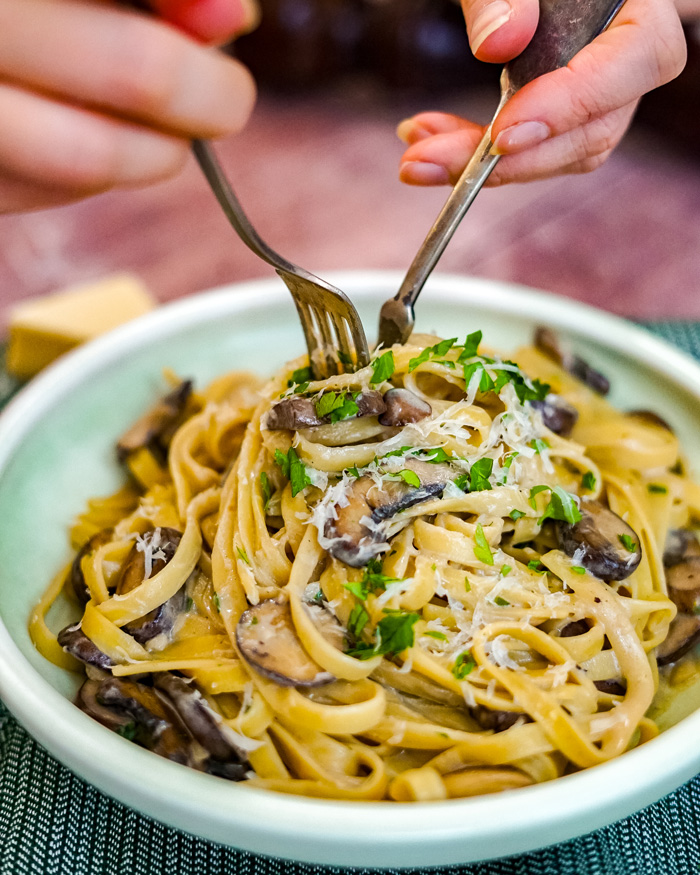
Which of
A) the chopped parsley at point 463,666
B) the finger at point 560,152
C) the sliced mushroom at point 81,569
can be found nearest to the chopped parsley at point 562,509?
the chopped parsley at point 463,666

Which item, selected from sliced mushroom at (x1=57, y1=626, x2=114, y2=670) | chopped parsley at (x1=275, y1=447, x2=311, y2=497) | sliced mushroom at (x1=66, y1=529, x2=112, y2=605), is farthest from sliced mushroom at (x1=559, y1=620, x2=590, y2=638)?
sliced mushroom at (x1=66, y1=529, x2=112, y2=605)

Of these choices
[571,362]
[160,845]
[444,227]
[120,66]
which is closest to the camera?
[160,845]

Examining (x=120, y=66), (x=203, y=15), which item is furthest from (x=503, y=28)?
(x=203, y=15)

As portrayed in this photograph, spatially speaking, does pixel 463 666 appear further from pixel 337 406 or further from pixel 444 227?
pixel 444 227

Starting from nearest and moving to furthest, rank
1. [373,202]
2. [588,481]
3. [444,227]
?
[444,227], [588,481], [373,202]

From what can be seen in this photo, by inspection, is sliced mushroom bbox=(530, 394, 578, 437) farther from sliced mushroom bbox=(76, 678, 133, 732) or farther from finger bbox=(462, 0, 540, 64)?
sliced mushroom bbox=(76, 678, 133, 732)

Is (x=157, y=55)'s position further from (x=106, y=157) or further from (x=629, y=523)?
(x=629, y=523)

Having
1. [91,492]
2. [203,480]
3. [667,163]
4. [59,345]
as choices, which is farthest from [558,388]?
[667,163]
